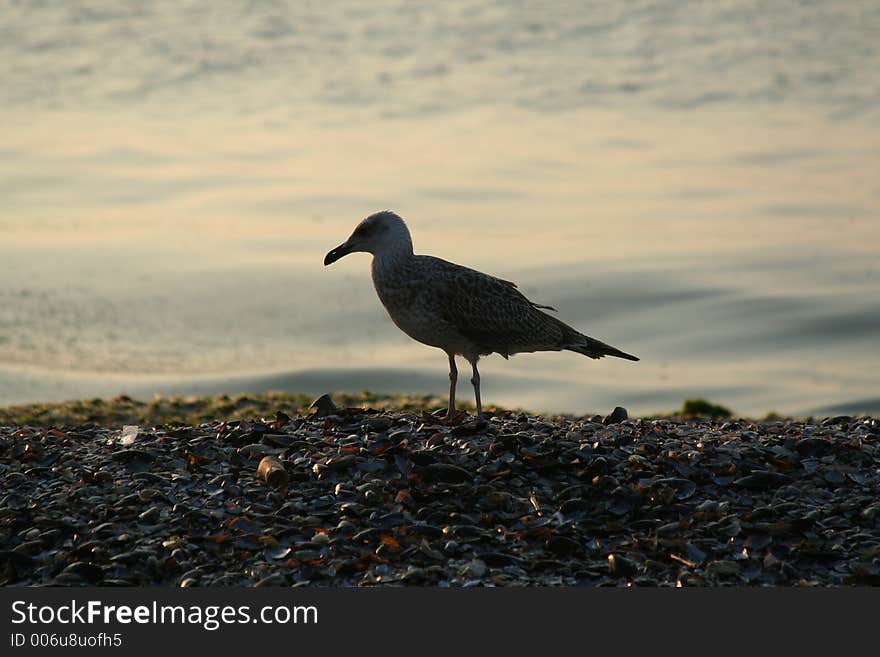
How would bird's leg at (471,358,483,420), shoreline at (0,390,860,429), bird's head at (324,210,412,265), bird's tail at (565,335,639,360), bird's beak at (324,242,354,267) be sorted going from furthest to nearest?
shoreline at (0,390,860,429)
bird's tail at (565,335,639,360)
bird's beak at (324,242,354,267)
bird's head at (324,210,412,265)
bird's leg at (471,358,483,420)

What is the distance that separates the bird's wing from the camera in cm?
1270

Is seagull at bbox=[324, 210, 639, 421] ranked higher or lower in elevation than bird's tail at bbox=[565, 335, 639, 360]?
higher

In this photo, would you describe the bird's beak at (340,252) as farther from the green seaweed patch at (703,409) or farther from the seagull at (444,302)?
the green seaweed patch at (703,409)

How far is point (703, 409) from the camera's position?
66.1 feet

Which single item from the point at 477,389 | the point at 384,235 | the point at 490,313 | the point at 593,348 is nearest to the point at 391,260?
the point at 384,235

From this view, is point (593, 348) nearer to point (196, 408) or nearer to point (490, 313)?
point (490, 313)

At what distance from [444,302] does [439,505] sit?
8.30 ft

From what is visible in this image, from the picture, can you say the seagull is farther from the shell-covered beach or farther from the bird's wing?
the shell-covered beach

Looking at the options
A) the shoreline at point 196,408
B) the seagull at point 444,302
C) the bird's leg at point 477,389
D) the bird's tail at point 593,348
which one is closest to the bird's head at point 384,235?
the seagull at point 444,302

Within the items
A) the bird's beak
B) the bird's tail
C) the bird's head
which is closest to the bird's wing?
the bird's tail

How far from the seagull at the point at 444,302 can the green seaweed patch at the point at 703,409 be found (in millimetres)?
6865

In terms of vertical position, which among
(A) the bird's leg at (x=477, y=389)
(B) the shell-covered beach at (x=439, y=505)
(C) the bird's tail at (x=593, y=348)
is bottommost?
(B) the shell-covered beach at (x=439, y=505)

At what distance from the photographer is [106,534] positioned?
1045 cm

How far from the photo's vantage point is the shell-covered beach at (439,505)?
390 inches
